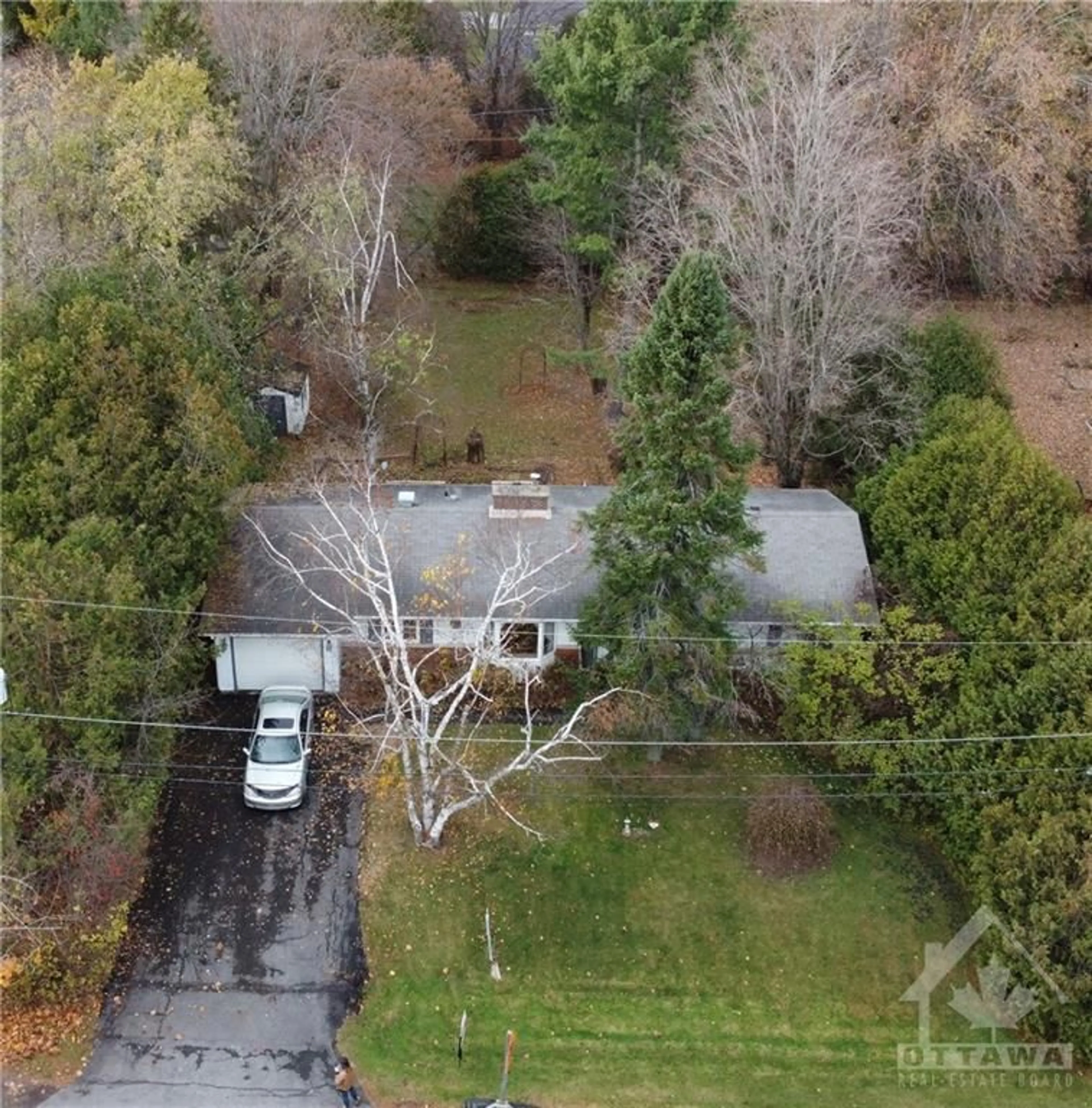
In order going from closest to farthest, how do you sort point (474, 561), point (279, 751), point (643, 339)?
point (643, 339), point (279, 751), point (474, 561)

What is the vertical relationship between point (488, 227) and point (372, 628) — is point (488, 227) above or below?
above

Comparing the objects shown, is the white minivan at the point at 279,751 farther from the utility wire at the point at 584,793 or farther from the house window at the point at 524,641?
the house window at the point at 524,641

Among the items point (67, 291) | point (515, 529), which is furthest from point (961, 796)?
point (67, 291)

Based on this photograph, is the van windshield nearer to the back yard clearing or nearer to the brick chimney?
the brick chimney

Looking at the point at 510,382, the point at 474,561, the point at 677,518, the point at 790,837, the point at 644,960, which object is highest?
the point at 677,518

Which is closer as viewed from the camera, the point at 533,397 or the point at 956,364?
the point at 956,364

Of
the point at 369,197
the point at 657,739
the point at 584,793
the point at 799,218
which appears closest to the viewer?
the point at 584,793

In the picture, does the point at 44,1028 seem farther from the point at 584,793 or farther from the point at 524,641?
the point at 524,641

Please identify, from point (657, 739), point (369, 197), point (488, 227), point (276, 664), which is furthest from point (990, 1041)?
point (488, 227)
